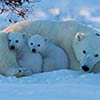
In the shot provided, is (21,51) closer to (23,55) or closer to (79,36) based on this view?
(23,55)

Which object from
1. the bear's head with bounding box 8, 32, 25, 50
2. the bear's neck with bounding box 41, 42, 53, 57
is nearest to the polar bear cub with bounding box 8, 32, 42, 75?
the bear's head with bounding box 8, 32, 25, 50

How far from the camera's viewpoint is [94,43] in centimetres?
616

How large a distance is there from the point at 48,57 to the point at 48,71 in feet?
0.58

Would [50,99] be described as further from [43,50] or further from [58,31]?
[58,31]

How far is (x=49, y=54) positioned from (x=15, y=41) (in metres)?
0.46

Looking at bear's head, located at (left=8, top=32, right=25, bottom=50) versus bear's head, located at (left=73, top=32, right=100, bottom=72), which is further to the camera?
bear's head, located at (left=8, top=32, right=25, bottom=50)

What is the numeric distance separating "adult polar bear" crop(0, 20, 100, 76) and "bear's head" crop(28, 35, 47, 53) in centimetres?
44

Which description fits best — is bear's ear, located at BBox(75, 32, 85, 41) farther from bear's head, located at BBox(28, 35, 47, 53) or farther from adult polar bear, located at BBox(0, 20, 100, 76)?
bear's head, located at BBox(28, 35, 47, 53)

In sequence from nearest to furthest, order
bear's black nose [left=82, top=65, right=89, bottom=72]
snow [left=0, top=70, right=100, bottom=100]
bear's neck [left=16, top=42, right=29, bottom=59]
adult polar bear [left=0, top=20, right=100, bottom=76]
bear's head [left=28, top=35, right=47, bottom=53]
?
snow [left=0, top=70, right=100, bottom=100], bear's black nose [left=82, top=65, right=89, bottom=72], bear's head [left=28, top=35, right=47, bottom=53], bear's neck [left=16, top=42, right=29, bottom=59], adult polar bear [left=0, top=20, right=100, bottom=76]

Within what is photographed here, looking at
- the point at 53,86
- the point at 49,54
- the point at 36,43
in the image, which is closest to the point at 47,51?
the point at 49,54

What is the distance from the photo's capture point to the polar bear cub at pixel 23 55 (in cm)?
611

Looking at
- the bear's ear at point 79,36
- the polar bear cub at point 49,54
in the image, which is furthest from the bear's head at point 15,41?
the bear's ear at point 79,36

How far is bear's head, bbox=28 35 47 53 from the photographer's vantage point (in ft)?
19.9

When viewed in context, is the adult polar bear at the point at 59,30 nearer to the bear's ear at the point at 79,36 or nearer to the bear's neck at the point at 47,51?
the bear's ear at the point at 79,36
